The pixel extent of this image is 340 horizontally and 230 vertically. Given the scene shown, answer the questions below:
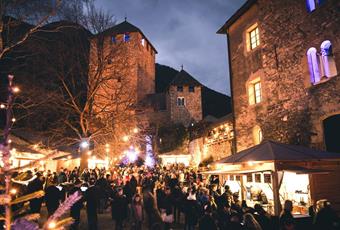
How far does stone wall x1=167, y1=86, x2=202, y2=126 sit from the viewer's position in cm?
4575

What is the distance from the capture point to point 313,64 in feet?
33.8

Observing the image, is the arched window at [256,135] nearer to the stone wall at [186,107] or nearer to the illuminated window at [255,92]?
the illuminated window at [255,92]

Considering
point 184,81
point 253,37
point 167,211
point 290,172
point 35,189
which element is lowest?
point 167,211

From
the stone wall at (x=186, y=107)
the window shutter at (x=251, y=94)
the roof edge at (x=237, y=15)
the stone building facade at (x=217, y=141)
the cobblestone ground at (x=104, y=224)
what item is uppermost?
the stone wall at (x=186, y=107)

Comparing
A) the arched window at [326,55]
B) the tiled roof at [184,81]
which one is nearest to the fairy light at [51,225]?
the arched window at [326,55]

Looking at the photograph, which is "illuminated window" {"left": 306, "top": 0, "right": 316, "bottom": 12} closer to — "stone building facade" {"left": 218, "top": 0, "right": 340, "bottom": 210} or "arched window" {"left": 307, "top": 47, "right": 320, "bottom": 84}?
"stone building facade" {"left": 218, "top": 0, "right": 340, "bottom": 210}

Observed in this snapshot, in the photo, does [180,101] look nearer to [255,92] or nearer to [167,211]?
[255,92]

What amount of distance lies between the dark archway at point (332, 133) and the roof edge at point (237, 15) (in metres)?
6.94

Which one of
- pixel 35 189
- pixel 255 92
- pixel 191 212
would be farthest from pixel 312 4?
pixel 35 189

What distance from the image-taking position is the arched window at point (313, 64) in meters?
10.2

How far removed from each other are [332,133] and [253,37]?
21.1ft

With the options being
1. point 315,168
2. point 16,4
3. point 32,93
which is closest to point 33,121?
point 32,93

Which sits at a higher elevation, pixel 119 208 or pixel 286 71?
pixel 286 71

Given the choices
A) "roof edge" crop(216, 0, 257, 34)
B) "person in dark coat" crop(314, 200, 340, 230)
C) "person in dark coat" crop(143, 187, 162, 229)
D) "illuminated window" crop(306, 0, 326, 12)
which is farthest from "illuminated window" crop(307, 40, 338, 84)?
"person in dark coat" crop(143, 187, 162, 229)
